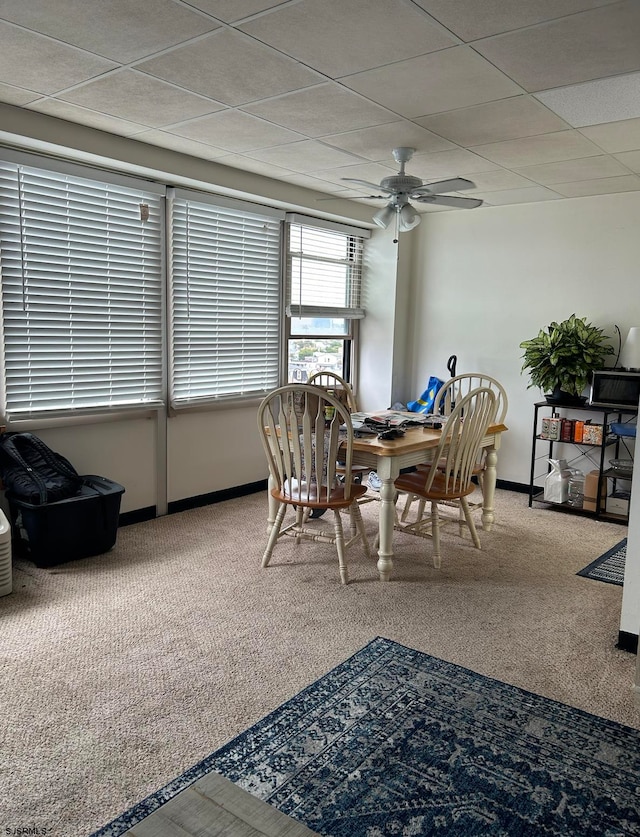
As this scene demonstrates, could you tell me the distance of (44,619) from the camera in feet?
9.56

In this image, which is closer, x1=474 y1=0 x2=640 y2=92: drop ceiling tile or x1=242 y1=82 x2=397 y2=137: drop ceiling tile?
x1=474 y1=0 x2=640 y2=92: drop ceiling tile

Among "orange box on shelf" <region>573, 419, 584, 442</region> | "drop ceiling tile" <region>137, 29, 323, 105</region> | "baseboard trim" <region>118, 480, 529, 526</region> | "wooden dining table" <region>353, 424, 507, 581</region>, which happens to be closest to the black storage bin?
"baseboard trim" <region>118, 480, 529, 526</region>

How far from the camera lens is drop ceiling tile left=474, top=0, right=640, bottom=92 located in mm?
2215

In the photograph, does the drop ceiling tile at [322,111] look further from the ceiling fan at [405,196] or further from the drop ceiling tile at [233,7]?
the drop ceiling tile at [233,7]

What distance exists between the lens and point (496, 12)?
2.19 meters

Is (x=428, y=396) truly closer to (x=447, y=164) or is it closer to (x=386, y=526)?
(x=447, y=164)

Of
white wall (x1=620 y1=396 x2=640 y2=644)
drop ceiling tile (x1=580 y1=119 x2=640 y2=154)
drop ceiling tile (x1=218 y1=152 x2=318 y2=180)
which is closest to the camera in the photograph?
white wall (x1=620 y1=396 x2=640 y2=644)

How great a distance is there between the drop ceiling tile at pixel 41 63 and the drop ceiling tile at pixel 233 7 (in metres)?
0.67

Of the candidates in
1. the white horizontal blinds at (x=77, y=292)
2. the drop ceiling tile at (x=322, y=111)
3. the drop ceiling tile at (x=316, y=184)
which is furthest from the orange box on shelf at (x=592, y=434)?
the white horizontal blinds at (x=77, y=292)

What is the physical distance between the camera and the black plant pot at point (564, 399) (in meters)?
4.79

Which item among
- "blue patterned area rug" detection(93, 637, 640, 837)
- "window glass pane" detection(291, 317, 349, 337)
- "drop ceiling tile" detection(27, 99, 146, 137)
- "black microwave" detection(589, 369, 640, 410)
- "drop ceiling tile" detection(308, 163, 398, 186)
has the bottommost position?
"blue patterned area rug" detection(93, 637, 640, 837)

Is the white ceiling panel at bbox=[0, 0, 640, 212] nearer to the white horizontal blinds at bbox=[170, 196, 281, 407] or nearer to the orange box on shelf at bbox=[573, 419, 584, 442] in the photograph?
the white horizontal blinds at bbox=[170, 196, 281, 407]

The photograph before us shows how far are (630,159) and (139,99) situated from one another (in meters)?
2.87

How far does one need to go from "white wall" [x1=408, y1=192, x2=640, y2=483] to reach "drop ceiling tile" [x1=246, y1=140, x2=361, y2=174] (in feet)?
5.73
